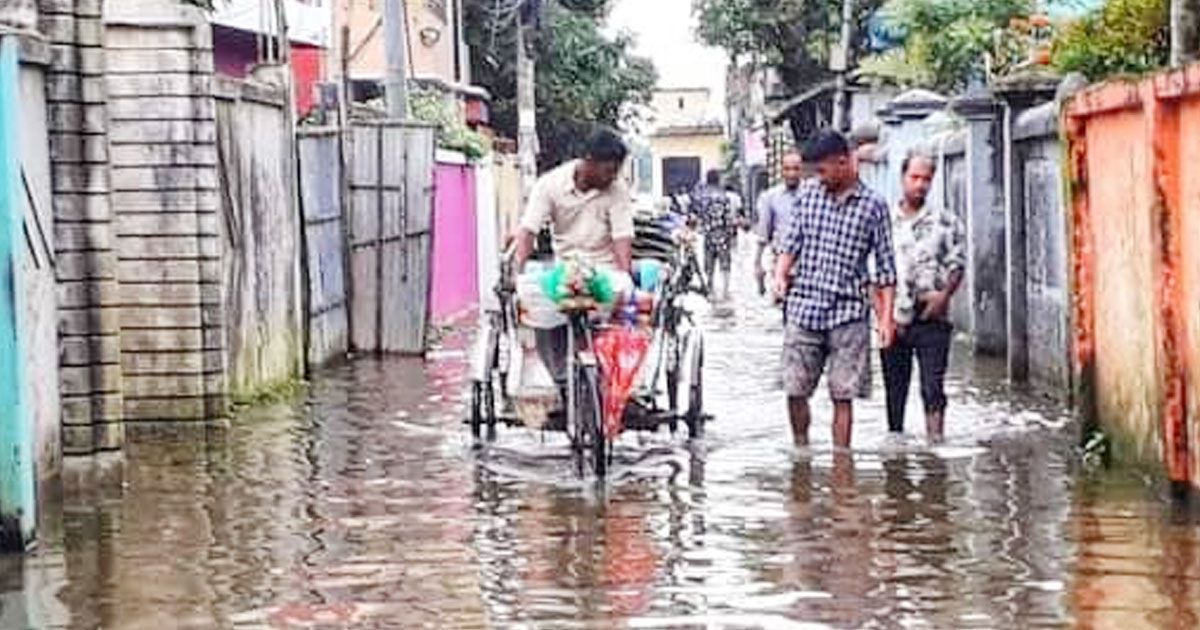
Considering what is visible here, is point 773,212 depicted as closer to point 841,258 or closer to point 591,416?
point 841,258

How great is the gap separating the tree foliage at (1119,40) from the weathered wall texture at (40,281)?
613cm

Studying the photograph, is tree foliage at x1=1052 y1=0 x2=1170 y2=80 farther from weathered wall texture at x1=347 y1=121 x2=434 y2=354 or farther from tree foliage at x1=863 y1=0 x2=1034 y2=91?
tree foliage at x1=863 y1=0 x2=1034 y2=91

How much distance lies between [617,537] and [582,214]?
3.04 m

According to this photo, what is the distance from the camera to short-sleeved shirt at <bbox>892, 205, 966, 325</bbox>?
40.9ft

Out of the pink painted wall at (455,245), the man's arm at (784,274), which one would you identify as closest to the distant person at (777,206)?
the man's arm at (784,274)

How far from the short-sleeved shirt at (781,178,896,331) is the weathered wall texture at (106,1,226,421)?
385cm

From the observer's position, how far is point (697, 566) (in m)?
8.64

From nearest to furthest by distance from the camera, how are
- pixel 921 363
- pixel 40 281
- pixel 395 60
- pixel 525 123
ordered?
pixel 40 281
pixel 921 363
pixel 395 60
pixel 525 123

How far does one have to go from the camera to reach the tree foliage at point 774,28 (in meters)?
39.8

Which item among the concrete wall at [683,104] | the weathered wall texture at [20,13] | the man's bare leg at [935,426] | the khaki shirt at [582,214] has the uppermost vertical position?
the concrete wall at [683,104]

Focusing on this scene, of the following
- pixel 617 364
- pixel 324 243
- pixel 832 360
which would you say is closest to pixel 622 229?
pixel 617 364

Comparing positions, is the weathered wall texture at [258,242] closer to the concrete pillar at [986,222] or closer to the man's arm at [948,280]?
the man's arm at [948,280]

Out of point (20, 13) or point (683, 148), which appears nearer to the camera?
point (20, 13)

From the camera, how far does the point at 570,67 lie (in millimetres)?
45406
